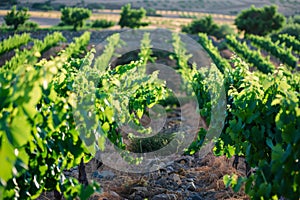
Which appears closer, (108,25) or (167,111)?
(167,111)

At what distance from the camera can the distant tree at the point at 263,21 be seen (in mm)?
40844

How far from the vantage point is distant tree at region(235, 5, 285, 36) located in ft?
134

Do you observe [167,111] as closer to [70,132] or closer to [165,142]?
[165,142]

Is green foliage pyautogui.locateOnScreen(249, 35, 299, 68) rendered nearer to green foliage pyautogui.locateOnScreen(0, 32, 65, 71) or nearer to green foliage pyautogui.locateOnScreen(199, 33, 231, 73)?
green foliage pyautogui.locateOnScreen(199, 33, 231, 73)

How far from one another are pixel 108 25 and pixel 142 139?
37712mm

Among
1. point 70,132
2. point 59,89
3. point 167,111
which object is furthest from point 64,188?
point 167,111

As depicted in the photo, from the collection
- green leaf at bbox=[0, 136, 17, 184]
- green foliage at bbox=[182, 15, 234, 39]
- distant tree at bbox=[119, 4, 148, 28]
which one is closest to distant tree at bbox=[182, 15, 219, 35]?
green foliage at bbox=[182, 15, 234, 39]

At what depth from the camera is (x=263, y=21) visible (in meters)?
40.8

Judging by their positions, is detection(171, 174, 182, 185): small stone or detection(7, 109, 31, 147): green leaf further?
detection(171, 174, 182, 185): small stone

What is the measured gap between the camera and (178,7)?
72.0 metres

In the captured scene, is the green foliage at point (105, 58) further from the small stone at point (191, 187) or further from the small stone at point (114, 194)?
the small stone at point (114, 194)

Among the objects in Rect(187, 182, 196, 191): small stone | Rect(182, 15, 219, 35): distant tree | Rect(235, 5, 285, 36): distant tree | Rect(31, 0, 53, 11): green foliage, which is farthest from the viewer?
Rect(31, 0, 53, 11): green foliage

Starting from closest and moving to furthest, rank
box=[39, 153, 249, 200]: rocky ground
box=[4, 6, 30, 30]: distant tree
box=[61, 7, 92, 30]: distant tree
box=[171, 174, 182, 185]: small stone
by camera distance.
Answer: box=[39, 153, 249, 200]: rocky ground → box=[171, 174, 182, 185]: small stone → box=[4, 6, 30, 30]: distant tree → box=[61, 7, 92, 30]: distant tree

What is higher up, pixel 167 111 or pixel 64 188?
pixel 64 188
